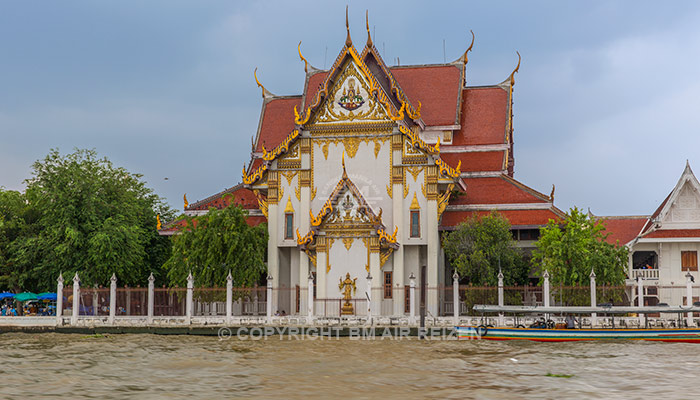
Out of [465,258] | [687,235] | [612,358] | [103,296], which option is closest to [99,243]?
[103,296]

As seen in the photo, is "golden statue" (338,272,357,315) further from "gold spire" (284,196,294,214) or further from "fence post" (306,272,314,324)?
"gold spire" (284,196,294,214)

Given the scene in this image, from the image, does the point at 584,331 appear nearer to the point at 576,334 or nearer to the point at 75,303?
the point at 576,334

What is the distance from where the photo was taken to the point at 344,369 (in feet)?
69.5

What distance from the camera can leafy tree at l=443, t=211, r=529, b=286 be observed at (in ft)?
113

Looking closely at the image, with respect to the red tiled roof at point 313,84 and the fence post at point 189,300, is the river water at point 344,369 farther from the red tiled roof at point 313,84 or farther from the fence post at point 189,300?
the red tiled roof at point 313,84

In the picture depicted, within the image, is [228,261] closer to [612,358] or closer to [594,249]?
[594,249]

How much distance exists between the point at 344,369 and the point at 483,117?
24138mm

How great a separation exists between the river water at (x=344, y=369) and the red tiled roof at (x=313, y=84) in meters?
17.2

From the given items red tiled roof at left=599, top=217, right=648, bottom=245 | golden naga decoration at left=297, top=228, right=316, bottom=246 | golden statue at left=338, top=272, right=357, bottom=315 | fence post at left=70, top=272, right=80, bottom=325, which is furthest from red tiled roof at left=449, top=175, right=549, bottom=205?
fence post at left=70, top=272, right=80, bottom=325

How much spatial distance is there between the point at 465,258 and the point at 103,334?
1412 centimetres

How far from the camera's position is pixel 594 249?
109 feet

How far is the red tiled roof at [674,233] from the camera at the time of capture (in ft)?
116

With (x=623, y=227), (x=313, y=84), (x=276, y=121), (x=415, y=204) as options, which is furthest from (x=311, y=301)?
(x=623, y=227)

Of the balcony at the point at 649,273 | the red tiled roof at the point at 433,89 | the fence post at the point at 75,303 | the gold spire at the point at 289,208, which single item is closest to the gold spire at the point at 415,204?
the gold spire at the point at 289,208
